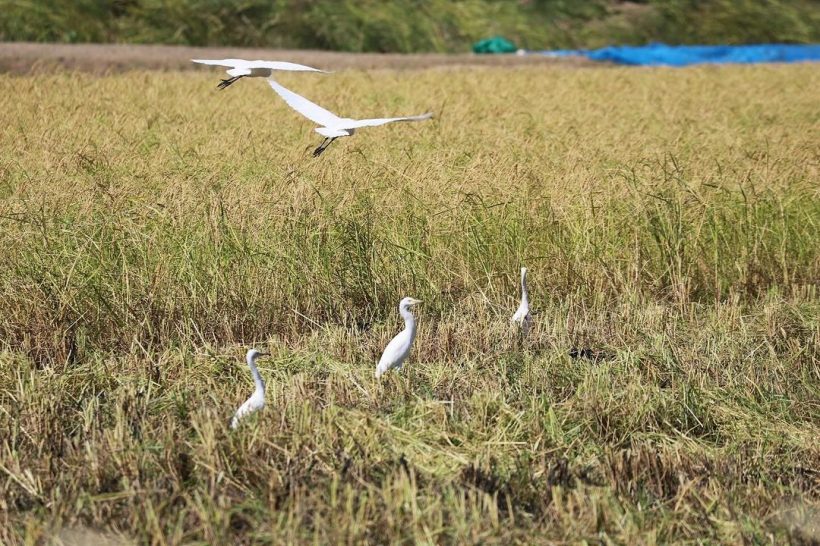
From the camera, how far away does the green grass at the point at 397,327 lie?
2.70 m

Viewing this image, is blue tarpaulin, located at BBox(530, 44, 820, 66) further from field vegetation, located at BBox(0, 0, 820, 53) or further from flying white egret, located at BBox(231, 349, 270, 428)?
flying white egret, located at BBox(231, 349, 270, 428)

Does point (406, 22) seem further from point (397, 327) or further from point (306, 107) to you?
point (306, 107)

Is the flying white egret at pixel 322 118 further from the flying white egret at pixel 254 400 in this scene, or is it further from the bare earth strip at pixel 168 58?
the bare earth strip at pixel 168 58

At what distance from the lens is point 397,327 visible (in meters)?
4.17

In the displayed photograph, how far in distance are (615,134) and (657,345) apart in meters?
2.99

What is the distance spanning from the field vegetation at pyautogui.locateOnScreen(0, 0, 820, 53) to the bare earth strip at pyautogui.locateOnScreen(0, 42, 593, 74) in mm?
1396

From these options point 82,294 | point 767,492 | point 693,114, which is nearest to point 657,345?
point 767,492

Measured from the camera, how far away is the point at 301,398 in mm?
3193

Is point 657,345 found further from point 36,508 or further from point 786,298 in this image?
point 36,508

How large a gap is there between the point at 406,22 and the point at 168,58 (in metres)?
6.37

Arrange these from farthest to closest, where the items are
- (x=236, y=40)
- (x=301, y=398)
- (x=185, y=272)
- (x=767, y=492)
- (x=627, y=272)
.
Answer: (x=236, y=40)
(x=627, y=272)
(x=185, y=272)
(x=301, y=398)
(x=767, y=492)

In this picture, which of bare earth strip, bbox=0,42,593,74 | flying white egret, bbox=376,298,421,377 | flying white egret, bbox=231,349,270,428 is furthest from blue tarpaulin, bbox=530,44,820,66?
flying white egret, bbox=231,349,270,428

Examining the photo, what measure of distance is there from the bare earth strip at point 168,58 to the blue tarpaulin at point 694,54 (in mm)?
799

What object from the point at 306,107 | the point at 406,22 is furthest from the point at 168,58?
the point at 306,107
